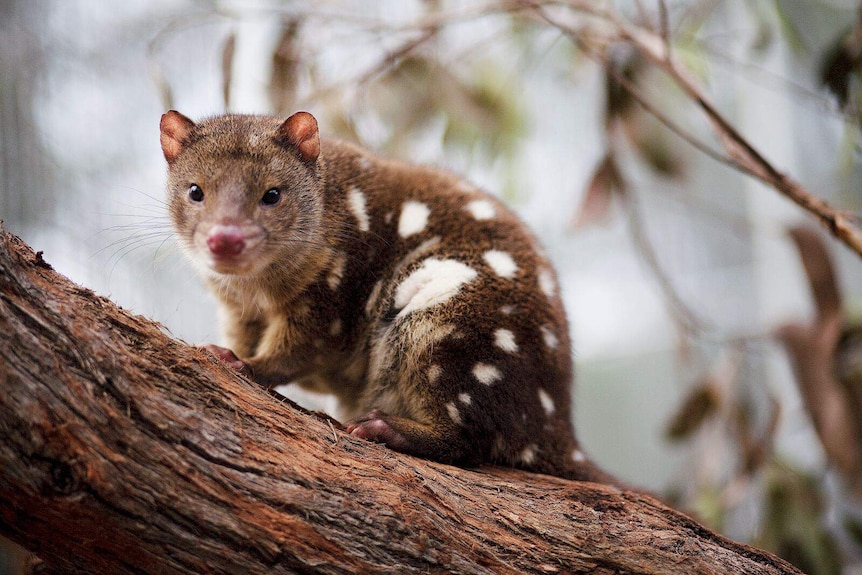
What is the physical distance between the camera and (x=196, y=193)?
3.11 meters

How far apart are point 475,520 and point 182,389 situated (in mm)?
1054

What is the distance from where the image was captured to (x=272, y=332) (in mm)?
3369

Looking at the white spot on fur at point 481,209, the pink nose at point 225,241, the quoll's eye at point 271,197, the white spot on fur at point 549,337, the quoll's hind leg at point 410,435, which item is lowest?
the quoll's hind leg at point 410,435

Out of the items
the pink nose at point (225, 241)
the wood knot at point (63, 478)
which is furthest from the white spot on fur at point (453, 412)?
the wood knot at point (63, 478)

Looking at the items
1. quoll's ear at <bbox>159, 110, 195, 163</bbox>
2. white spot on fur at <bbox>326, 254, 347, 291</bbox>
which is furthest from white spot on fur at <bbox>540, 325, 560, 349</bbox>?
quoll's ear at <bbox>159, 110, 195, 163</bbox>

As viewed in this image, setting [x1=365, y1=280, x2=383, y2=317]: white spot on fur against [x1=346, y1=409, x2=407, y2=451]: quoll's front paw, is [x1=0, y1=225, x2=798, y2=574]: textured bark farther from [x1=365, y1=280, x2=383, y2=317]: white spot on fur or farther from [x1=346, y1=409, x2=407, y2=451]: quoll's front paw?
[x1=365, y1=280, x2=383, y2=317]: white spot on fur

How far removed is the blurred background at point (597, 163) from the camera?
4074 mm

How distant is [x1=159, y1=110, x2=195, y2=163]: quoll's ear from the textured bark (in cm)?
105

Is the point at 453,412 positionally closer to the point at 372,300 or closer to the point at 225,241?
the point at 372,300

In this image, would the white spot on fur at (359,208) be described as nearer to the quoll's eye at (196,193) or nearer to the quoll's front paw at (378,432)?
the quoll's eye at (196,193)

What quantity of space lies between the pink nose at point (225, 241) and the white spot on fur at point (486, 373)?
100cm

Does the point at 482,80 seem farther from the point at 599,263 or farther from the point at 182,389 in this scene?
the point at 182,389

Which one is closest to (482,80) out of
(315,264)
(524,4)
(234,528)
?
(524,4)

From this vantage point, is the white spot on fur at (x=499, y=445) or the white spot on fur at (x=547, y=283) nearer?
the white spot on fur at (x=499, y=445)
